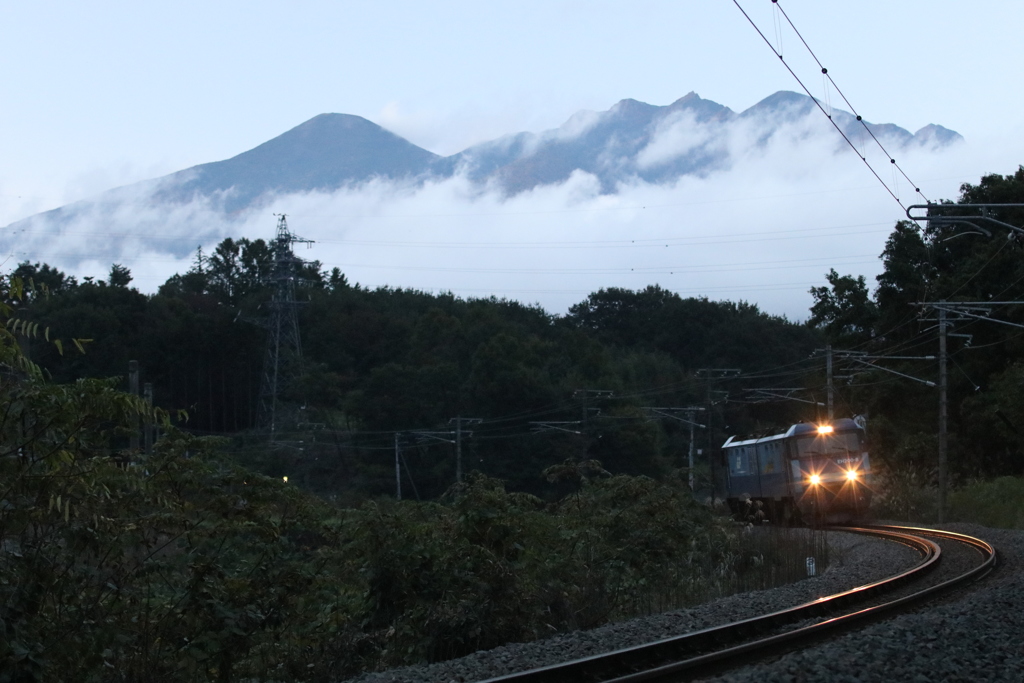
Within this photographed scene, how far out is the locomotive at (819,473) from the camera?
109ft

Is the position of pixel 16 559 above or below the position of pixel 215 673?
above

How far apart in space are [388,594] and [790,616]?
491cm

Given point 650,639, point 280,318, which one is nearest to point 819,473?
point 650,639

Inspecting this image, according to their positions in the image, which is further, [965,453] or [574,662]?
[965,453]

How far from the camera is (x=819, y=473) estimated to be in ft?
108

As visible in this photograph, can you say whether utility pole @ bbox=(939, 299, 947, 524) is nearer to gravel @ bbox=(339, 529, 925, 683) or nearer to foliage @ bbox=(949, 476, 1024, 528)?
foliage @ bbox=(949, 476, 1024, 528)

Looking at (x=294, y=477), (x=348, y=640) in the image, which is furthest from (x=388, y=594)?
(x=294, y=477)

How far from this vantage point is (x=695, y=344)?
9350 cm

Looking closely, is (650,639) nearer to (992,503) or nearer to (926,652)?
(926,652)

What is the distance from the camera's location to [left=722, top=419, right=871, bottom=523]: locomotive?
33.1 metres

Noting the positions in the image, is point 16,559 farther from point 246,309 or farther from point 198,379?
point 246,309

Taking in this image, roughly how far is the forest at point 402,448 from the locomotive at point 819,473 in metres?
3.14

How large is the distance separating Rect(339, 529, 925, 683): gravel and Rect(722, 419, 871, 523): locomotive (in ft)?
45.1

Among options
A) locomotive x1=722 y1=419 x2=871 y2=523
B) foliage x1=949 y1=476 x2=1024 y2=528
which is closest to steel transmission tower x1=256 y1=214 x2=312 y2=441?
locomotive x1=722 y1=419 x2=871 y2=523
